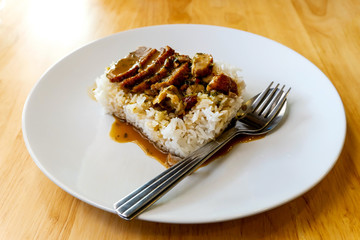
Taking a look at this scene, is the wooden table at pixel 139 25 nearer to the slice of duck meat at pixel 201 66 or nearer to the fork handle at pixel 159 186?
the fork handle at pixel 159 186

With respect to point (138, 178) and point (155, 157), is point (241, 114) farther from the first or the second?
point (138, 178)

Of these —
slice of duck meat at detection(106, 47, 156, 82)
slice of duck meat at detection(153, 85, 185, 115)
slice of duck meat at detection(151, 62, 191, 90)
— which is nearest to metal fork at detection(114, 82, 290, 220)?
slice of duck meat at detection(153, 85, 185, 115)

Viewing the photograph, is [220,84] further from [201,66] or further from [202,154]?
[202,154]

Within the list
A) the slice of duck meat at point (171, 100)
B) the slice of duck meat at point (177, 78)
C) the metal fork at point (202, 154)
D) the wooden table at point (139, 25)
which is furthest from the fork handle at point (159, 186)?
the slice of duck meat at point (177, 78)

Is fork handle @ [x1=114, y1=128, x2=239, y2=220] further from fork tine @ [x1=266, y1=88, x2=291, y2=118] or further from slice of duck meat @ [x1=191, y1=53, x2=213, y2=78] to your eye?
slice of duck meat @ [x1=191, y1=53, x2=213, y2=78]

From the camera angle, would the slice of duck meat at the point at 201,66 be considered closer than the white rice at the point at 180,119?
No

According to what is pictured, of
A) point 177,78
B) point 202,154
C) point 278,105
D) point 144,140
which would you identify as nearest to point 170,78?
point 177,78

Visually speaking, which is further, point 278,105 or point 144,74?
point 144,74
